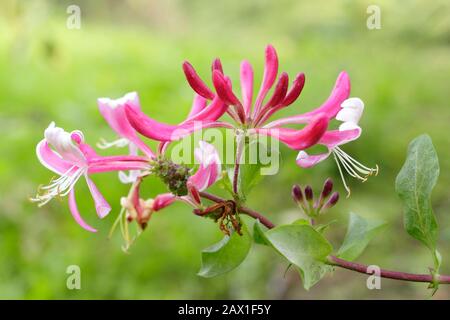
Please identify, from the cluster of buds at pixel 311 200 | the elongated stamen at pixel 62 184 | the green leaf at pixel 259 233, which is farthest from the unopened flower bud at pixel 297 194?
the elongated stamen at pixel 62 184

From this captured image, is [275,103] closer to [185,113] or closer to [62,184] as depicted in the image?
[62,184]

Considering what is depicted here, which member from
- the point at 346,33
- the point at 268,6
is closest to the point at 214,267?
the point at 346,33

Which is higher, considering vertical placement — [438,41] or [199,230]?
[438,41]

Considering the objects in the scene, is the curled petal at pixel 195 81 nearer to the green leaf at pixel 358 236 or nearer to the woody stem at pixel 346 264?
the woody stem at pixel 346 264

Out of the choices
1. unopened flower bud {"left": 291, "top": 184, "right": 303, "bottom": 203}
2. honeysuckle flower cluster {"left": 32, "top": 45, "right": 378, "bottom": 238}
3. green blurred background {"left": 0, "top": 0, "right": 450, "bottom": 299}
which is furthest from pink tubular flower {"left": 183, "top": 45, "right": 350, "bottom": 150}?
green blurred background {"left": 0, "top": 0, "right": 450, "bottom": 299}

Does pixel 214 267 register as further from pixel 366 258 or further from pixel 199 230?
pixel 366 258

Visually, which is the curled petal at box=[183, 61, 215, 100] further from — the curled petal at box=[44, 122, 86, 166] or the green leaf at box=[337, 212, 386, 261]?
the green leaf at box=[337, 212, 386, 261]
